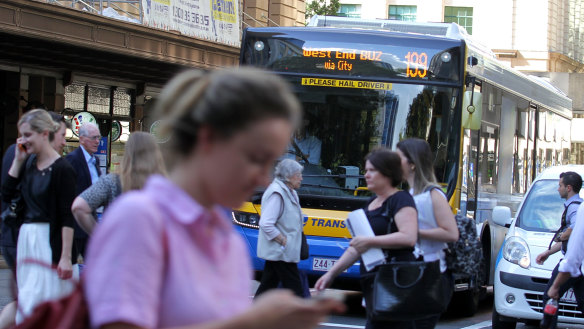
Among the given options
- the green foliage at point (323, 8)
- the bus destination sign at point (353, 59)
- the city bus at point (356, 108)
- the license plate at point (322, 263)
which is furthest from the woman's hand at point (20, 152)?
the green foliage at point (323, 8)

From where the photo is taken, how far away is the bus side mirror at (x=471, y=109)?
1030cm

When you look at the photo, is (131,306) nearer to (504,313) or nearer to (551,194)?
(504,313)

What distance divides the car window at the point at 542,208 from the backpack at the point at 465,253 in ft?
14.9

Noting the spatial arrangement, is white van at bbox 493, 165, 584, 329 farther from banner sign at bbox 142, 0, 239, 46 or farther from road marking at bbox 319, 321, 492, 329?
banner sign at bbox 142, 0, 239, 46

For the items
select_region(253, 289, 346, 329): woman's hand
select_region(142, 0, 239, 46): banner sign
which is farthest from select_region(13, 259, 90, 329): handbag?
select_region(142, 0, 239, 46): banner sign

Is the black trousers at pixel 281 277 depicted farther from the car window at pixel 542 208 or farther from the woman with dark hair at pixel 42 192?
the car window at pixel 542 208

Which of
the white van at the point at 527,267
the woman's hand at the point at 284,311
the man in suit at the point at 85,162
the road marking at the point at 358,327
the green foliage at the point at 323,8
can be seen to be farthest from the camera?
the green foliage at the point at 323,8

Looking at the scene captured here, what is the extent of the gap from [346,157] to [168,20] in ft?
31.0

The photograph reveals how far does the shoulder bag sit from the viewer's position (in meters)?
4.84

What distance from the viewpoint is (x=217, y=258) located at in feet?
6.12

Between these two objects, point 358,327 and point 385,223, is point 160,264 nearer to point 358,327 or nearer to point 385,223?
point 385,223

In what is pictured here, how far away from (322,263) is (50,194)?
4777mm

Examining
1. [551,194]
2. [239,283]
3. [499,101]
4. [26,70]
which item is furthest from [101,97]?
[239,283]

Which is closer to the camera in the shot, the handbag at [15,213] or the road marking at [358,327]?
the handbag at [15,213]
